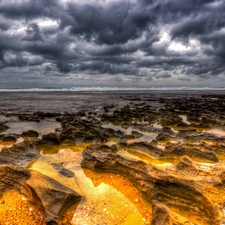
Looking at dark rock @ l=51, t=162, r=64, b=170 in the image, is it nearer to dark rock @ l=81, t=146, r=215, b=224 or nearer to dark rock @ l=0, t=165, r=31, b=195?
dark rock @ l=81, t=146, r=215, b=224

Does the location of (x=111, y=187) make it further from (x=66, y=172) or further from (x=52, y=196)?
(x=52, y=196)

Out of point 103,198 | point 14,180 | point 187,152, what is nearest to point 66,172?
point 14,180

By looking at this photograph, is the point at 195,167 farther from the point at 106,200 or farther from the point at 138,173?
the point at 106,200

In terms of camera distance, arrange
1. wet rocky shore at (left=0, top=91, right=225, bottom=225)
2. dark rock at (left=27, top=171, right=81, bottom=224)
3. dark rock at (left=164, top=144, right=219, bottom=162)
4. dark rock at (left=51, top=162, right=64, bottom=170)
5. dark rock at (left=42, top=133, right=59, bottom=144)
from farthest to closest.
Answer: dark rock at (left=42, top=133, right=59, bottom=144) < dark rock at (left=164, top=144, right=219, bottom=162) < dark rock at (left=51, top=162, right=64, bottom=170) < wet rocky shore at (left=0, top=91, right=225, bottom=225) < dark rock at (left=27, top=171, right=81, bottom=224)

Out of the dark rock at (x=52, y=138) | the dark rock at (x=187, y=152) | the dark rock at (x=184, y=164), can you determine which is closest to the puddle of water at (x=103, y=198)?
the dark rock at (x=184, y=164)

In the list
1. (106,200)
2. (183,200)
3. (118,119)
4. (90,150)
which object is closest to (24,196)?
(106,200)

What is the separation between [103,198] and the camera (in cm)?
404

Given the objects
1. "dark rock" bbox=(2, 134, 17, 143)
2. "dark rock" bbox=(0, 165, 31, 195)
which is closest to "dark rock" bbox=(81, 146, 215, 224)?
"dark rock" bbox=(0, 165, 31, 195)

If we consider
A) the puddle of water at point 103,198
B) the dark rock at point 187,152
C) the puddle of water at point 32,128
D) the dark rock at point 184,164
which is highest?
the dark rock at point 184,164

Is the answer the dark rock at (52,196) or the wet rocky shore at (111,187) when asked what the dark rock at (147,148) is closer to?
the wet rocky shore at (111,187)

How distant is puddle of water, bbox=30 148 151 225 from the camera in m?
3.43

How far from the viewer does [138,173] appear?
457cm

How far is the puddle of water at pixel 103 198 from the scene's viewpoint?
11.3 feet

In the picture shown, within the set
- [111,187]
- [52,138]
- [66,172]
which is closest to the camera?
[111,187]
